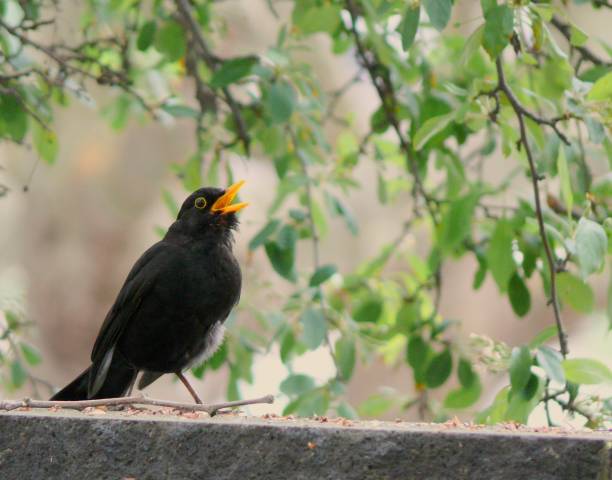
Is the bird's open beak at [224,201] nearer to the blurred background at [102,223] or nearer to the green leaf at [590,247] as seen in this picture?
the green leaf at [590,247]

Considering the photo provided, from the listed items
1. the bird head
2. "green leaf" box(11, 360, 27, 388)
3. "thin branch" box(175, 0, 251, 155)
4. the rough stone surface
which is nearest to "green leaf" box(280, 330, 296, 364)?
the bird head

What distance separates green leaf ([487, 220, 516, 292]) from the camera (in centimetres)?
411

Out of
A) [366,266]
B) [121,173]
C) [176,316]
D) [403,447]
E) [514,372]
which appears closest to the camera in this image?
[403,447]

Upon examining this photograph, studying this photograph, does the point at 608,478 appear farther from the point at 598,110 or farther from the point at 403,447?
the point at 598,110

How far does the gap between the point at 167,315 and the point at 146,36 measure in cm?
156

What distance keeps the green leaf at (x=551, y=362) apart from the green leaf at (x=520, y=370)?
4cm

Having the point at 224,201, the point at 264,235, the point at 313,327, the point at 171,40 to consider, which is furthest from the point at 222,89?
the point at 313,327

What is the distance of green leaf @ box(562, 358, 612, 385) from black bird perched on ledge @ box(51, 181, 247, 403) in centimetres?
156

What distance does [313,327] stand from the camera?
14.6ft

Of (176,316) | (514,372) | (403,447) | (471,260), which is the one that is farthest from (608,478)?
(471,260)

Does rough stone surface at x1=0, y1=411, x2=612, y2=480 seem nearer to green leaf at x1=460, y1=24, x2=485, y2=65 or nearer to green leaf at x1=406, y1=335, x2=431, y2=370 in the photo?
green leaf at x1=460, y1=24, x2=485, y2=65

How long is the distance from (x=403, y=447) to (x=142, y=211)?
470 inches

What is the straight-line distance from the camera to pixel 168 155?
45.2 ft

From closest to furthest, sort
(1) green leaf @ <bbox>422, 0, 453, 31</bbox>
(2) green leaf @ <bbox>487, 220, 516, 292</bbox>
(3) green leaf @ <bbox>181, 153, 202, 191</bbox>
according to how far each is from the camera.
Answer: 1. (1) green leaf @ <bbox>422, 0, 453, 31</bbox>
2. (2) green leaf @ <bbox>487, 220, 516, 292</bbox>
3. (3) green leaf @ <bbox>181, 153, 202, 191</bbox>
